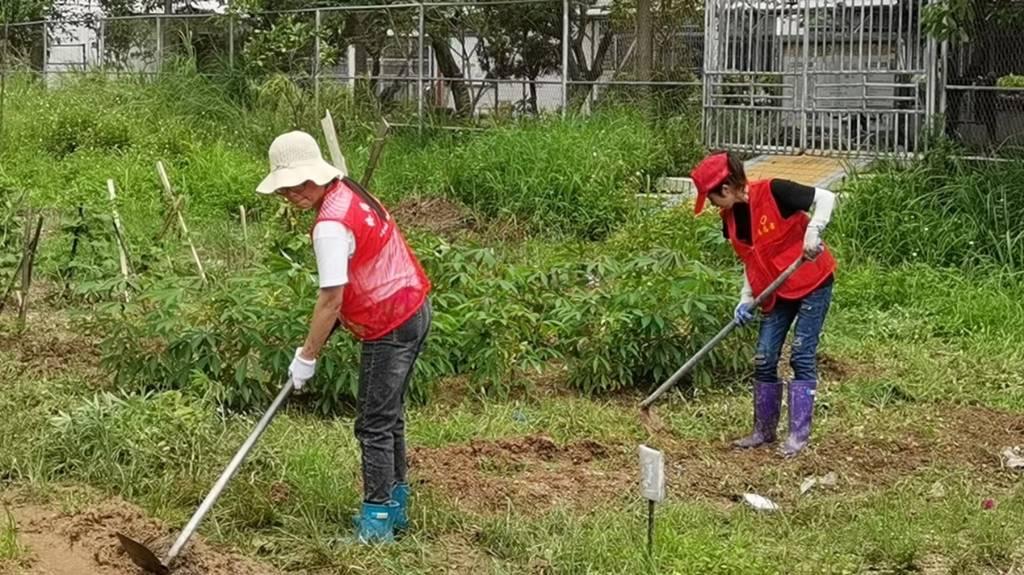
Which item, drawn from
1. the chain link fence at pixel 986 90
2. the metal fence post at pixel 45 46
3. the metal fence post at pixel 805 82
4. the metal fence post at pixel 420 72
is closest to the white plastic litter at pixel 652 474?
the chain link fence at pixel 986 90

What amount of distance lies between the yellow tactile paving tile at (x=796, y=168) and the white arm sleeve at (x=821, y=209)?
720 cm

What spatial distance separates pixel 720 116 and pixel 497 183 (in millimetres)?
3032

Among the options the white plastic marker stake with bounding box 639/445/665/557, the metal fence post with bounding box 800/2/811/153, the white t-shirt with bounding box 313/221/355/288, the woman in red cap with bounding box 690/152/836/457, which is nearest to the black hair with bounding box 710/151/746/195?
the woman in red cap with bounding box 690/152/836/457

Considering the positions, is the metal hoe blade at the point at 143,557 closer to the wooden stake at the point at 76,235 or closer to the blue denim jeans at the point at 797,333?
the blue denim jeans at the point at 797,333

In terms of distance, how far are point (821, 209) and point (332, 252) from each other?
2531 millimetres

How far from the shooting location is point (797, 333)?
652cm

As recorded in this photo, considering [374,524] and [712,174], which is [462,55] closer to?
[712,174]

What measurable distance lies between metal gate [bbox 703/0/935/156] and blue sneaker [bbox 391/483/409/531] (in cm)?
910

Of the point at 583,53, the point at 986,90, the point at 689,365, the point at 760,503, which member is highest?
the point at 583,53

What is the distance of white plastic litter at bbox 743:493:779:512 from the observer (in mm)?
5582

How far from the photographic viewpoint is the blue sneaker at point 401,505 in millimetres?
5134

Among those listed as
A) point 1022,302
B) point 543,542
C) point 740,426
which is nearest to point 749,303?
→ point 740,426

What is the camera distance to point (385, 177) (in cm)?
1480

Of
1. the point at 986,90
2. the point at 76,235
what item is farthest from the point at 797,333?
the point at 986,90
